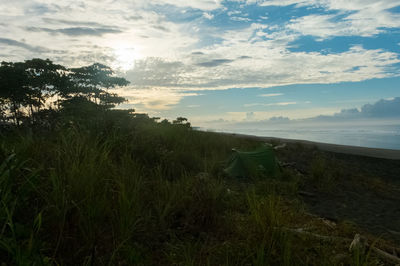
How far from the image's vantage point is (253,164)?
7676 mm

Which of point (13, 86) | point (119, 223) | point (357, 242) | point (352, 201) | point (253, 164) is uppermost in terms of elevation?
point (13, 86)

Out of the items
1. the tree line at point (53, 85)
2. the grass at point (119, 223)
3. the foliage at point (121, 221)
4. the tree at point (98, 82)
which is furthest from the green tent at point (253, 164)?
the tree at point (98, 82)

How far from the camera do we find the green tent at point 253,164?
24.6 ft

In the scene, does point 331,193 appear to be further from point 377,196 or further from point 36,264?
point 36,264

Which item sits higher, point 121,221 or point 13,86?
point 13,86

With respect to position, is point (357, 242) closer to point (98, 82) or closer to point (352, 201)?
point (352, 201)

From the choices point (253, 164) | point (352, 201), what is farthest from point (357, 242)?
point (253, 164)

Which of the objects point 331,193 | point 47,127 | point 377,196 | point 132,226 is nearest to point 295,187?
point 331,193

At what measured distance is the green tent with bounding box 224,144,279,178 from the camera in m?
7.51

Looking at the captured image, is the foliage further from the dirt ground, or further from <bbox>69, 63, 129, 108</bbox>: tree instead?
<bbox>69, 63, 129, 108</bbox>: tree

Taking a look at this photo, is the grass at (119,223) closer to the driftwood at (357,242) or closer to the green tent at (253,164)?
the driftwood at (357,242)

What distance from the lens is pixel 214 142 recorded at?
11.1 m

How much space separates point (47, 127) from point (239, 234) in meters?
4.41

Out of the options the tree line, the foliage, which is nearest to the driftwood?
the foliage
